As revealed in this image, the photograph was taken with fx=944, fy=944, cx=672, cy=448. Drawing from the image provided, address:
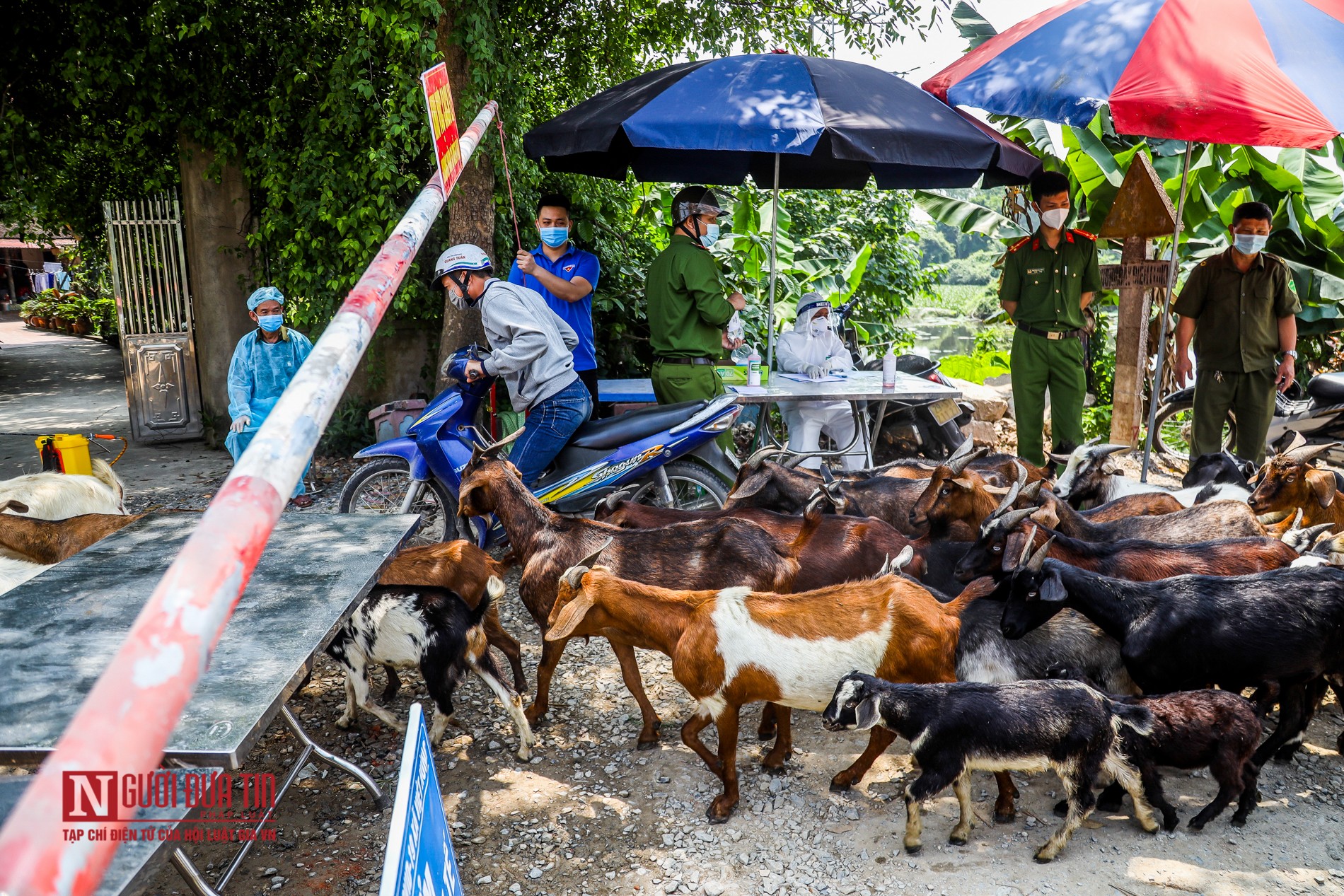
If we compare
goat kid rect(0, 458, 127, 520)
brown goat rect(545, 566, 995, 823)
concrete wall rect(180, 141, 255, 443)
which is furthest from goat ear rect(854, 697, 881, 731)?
concrete wall rect(180, 141, 255, 443)

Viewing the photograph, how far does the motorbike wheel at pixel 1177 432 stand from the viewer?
8.07m

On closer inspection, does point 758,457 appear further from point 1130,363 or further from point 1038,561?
point 1130,363

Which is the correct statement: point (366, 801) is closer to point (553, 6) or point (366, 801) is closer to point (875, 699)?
point (875, 699)

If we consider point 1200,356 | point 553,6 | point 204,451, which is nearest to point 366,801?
point 1200,356

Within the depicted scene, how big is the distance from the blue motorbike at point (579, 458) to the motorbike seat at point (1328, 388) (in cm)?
571

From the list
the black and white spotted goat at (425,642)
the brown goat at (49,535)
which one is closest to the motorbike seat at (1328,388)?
the black and white spotted goat at (425,642)

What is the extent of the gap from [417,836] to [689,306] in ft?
15.9

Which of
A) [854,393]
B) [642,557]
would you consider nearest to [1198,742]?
[642,557]

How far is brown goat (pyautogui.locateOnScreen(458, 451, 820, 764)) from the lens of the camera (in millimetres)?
A: 4250

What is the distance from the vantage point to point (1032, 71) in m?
5.58

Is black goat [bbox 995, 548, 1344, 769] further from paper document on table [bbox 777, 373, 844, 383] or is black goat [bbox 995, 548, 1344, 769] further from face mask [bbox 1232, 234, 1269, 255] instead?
paper document on table [bbox 777, 373, 844, 383]

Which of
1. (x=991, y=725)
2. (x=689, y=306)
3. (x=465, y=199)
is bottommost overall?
(x=991, y=725)

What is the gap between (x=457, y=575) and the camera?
4.47 m

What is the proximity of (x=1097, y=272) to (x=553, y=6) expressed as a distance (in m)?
5.71
